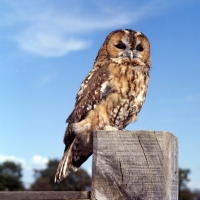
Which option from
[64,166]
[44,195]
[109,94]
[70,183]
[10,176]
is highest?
[10,176]

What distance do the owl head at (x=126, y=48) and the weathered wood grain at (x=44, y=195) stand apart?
2225 mm

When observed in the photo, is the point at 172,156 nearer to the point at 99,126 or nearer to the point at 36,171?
the point at 99,126

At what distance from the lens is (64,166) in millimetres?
3545

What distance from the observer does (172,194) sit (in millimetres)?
1898

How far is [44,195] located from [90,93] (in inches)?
79.6

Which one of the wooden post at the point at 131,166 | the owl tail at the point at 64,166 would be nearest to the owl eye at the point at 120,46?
the owl tail at the point at 64,166

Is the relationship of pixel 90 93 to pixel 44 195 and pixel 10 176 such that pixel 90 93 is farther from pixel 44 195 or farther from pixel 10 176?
pixel 10 176

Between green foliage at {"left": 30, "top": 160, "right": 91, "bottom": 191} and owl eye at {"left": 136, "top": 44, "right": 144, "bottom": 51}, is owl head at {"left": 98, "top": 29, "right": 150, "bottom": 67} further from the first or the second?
green foliage at {"left": 30, "top": 160, "right": 91, "bottom": 191}

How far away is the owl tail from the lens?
3451mm

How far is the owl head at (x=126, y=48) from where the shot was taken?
4067mm

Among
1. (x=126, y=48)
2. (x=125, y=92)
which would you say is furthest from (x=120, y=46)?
(x=125, y=92)

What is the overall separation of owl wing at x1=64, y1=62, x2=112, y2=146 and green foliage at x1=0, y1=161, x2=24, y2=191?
1780 inches

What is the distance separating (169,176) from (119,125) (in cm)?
218

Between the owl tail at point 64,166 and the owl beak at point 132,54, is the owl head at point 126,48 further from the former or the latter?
the owl tail at point 64,166
